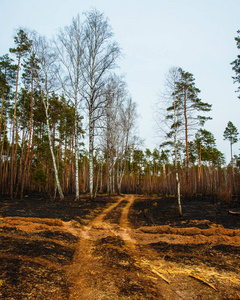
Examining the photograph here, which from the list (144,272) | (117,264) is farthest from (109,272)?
(144,272)

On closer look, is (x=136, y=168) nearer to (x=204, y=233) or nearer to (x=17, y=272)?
(x=204, y=233)

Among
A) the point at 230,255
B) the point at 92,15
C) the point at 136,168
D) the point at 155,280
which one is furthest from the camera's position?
the point at 136,168

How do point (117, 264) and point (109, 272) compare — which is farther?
point (117, 264)

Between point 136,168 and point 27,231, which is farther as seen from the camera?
point 136,168

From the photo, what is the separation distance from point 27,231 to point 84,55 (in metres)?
13.3

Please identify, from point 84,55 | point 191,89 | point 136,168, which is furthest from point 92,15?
point 136,168

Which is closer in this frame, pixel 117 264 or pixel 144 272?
pixel 144 272

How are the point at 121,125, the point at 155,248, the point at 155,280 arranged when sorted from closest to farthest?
the point at 155,280
the point at 155,248
the point at 121,125

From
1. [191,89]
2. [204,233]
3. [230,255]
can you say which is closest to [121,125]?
[191,89]

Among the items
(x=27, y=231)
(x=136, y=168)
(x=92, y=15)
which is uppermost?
(x=92, y=15)

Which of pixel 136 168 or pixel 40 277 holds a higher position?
pixel 136 168

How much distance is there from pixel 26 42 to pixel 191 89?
1533 centimetres

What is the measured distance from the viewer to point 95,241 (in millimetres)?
5277

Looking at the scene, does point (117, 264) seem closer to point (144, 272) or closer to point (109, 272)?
point (109, 272)
